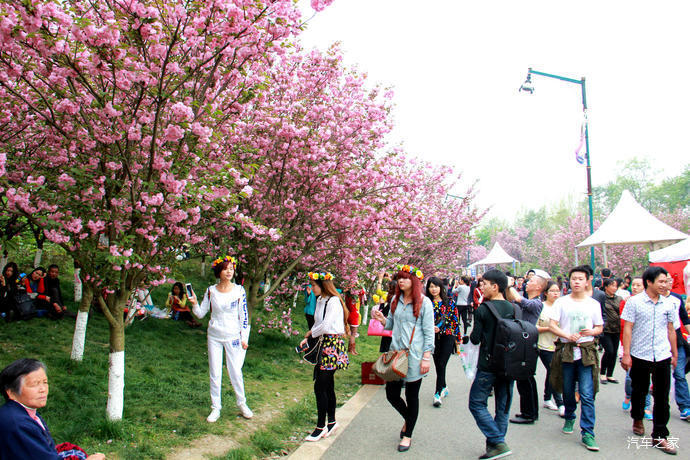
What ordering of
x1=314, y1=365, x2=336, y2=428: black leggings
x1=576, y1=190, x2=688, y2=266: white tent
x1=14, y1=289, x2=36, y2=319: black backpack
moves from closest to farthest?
x1=314, y1=365, x2=336, y2=428: black leggings, x1=14, y1=289, x2=36, y2=319: black backpack, x1=576, y1=190, x2=688, y2=266: white tent

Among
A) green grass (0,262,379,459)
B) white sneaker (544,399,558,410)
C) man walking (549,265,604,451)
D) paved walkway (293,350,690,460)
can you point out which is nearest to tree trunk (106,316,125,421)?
green grass (0,262,379,459)

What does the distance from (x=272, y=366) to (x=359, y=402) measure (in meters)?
2.61

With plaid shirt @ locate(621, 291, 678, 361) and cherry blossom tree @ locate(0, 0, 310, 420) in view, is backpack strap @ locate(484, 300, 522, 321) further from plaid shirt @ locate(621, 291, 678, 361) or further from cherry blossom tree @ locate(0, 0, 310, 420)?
cherry blossom tree @ locate(0, 0, 310, 420)

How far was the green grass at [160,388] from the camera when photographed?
4.94 meters

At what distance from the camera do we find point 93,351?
8.51 meters

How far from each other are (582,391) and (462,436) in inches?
56.4

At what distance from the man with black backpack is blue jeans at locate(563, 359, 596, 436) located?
2.99ft

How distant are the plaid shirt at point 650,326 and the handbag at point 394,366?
2.51 meters

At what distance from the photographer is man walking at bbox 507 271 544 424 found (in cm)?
604

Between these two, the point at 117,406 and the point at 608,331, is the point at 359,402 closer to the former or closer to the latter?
the point at 117,406

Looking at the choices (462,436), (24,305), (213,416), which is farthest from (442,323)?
(24,305)

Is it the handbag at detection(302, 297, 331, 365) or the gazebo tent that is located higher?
the gazebo tent

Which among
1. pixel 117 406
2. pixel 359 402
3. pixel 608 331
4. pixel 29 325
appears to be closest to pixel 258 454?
pixel 117 406

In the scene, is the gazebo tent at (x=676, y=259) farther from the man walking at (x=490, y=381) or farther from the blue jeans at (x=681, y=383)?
the man walking at (x=490, y=381)
